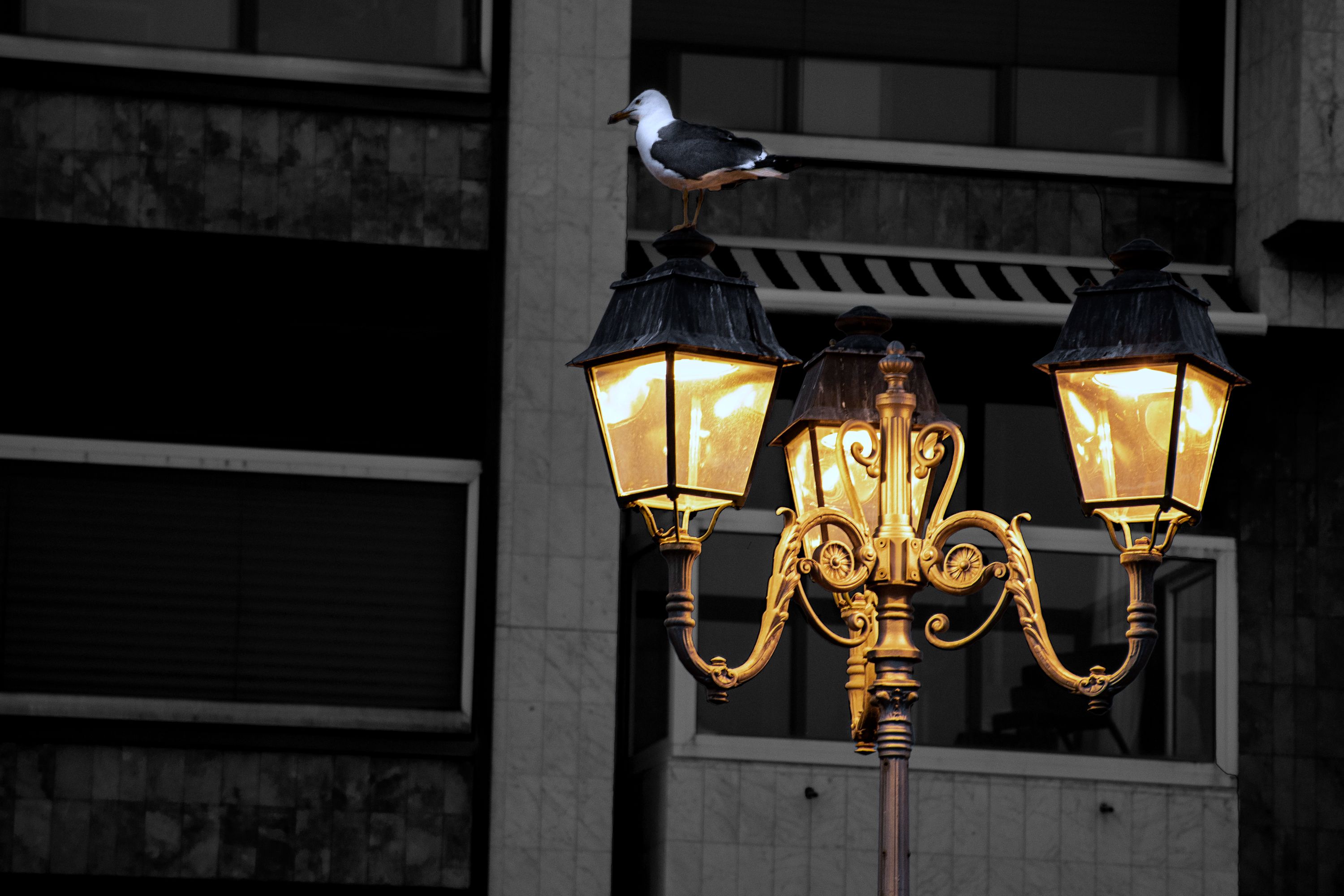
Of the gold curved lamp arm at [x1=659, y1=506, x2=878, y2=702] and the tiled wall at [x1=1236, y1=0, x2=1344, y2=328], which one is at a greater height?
the tiled wall at [x1=1236, y1=0, x2=1344, y2=328]

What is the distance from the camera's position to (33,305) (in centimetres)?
1460

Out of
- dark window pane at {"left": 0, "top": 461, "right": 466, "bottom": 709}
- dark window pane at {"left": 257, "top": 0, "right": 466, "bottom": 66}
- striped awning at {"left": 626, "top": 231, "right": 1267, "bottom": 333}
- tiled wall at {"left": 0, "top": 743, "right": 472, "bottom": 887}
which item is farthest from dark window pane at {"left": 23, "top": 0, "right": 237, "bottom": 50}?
tiled wall at {"left": 0, "top": 743, "right": 472, "bottom": 887}

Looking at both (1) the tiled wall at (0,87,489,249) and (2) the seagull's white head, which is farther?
(1) the tiled wall at (0,87,489,249)

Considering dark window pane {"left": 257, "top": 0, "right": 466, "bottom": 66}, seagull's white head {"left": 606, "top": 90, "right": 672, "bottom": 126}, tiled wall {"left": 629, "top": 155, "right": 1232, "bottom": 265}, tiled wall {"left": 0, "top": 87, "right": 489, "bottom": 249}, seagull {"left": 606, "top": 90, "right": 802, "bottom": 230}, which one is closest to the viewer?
seagull {"left": 606, "top": 90, "right": 802, "bottom": 230}

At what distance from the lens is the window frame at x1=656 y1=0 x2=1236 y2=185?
15.0 meters

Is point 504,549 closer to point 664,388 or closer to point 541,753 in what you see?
point 541,753

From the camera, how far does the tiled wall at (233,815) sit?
13109 millimetres

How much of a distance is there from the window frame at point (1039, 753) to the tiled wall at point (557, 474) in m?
0.50

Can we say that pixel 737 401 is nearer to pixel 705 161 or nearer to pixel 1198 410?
pixel 705 161

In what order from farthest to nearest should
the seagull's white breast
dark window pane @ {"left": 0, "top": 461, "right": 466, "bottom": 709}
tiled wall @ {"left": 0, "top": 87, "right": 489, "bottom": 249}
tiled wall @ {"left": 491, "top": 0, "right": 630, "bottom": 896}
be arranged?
Result: tiled wall @ {"left": 0, "top": 87, "right": 489, "bottom": 249}
dark window pane @ {"left": 0, "top": 461, "right": 466, "bottom": 709}
tiled wall @ {"left": 491, "top": 0, "right": 630, "bottom": 896}
the seagull's white breast

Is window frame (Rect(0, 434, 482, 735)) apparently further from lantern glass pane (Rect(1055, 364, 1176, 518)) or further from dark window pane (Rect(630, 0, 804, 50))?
lantern glass pane (Rect(1055, 364, 1176, 518))

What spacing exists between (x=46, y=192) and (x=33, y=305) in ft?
3.69

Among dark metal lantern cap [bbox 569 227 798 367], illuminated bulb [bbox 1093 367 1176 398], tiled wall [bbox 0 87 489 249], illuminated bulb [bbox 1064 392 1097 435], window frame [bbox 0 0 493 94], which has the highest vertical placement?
window frame [bbox 0 0 493 94]

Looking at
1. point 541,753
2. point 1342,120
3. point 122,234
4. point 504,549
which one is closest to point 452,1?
point 122,234
